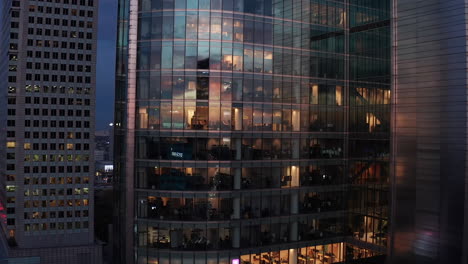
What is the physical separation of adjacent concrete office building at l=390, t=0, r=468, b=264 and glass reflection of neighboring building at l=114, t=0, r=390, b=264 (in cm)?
225

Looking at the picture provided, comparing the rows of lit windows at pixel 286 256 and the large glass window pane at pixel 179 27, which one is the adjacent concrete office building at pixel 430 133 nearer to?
the rows of lit windows at pixel 286 256

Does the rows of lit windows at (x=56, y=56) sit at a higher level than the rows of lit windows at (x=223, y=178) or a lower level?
higher

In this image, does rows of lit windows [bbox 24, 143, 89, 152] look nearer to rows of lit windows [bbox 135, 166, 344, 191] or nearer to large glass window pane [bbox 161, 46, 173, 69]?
rows of lit windows [bbox 135, 166, 344, 191]

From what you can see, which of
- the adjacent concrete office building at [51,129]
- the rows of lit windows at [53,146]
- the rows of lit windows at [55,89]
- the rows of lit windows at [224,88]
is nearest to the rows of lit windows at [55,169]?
the adjacent concrete office building at [51,129]

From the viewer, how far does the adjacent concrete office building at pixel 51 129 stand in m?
110

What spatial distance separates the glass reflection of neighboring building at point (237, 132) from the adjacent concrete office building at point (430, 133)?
2255 mm

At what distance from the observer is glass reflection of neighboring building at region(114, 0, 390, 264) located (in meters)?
50.0

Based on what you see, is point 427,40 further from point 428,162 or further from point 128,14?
point 128,14

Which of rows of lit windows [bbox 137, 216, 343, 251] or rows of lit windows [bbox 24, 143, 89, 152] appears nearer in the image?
rows of lit windows [bbox 137, 216, 343, 251]

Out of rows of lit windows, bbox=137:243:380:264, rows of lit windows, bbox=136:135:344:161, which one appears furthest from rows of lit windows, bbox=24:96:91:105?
rows of lit windows, bbox=137:243:380:264

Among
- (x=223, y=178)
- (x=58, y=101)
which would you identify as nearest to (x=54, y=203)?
(x=58, y=101)

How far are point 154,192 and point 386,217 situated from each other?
25113mm

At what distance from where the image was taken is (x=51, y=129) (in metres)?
114

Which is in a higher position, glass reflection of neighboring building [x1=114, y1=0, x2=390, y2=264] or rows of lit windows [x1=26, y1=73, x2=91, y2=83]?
→ rows of lit windows [x1=26, y1=73, x2=91, y2=83]
